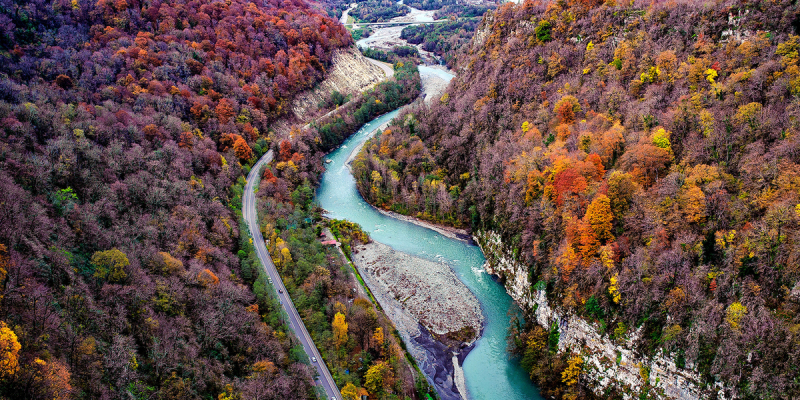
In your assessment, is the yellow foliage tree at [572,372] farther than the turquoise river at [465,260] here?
No

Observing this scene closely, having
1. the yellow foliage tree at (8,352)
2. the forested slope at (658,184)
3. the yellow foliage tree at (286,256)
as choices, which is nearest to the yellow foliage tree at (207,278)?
the yellow foliage tree at (286,256)

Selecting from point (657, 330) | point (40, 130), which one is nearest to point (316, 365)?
point (657, 330)

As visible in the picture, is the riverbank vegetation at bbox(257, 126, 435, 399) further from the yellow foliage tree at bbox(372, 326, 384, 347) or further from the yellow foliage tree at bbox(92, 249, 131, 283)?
the yellow foliage tree at bbox(92, 249, 131, 283)

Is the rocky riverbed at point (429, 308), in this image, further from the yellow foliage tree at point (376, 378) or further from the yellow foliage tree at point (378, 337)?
the yellow foliage tree at point (376, 378)

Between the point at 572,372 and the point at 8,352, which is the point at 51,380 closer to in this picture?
the point at 8,352

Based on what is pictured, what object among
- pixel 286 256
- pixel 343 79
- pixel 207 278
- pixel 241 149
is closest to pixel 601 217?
pixel 286 256

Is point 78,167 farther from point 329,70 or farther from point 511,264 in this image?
point 329,70
